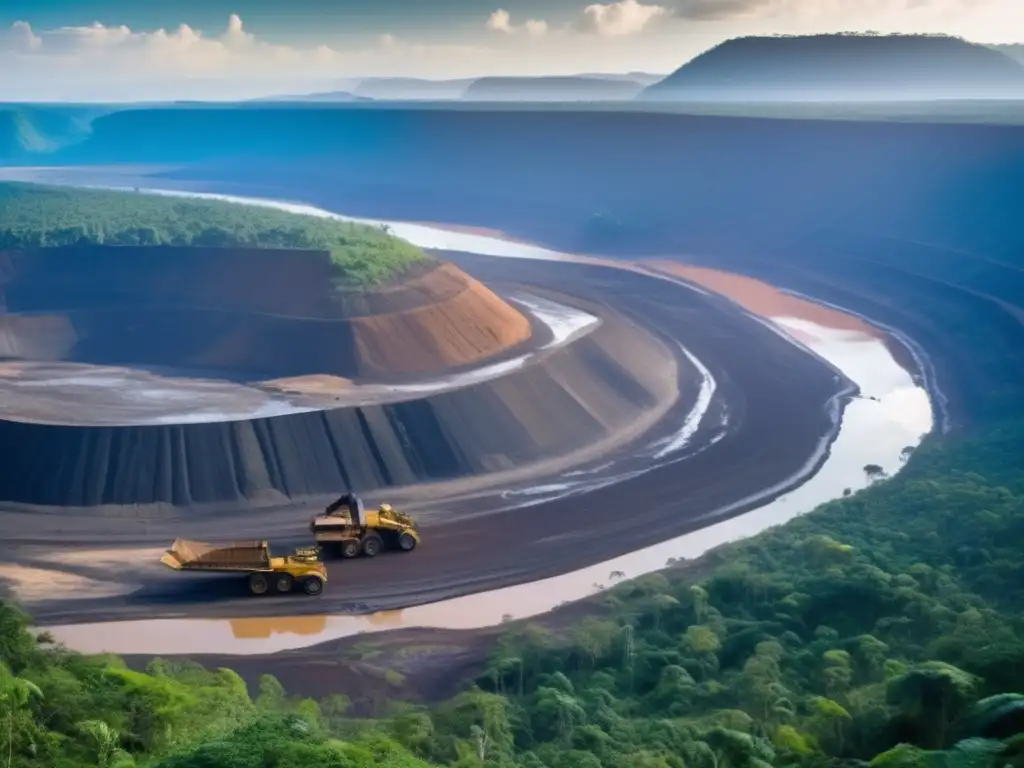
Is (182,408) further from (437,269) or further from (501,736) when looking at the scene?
(501,736)

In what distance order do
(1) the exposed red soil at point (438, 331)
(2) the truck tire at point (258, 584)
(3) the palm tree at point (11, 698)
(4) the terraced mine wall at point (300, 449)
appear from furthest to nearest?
(1) the exposed red soil at point (438, 331), (4) the terraced mine wall at point (300, 449), (2) the truck tire at point (258, 584), (3) the palm tree at point (11, 698)

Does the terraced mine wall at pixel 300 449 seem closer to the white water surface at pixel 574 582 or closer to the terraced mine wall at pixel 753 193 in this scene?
the white water surface at pixel 574 582


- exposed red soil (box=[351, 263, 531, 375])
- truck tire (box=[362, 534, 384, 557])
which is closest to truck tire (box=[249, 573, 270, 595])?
truck tire (box=[362, 534, 384, 557])

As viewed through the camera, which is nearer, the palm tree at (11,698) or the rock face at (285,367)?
the palm tree at (11,698)

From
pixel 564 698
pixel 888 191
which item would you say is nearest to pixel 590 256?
pixel 888 191

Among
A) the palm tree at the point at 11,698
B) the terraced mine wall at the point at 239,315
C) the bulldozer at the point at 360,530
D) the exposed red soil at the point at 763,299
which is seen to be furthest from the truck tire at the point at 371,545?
the exposed red soil at the point at 763,299

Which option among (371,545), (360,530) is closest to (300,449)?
(360,530)
